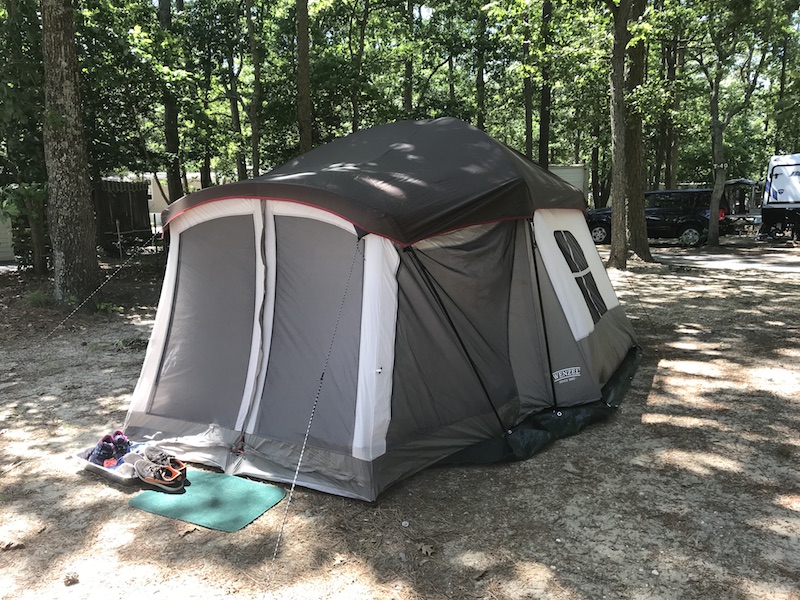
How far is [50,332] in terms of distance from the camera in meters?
7.65

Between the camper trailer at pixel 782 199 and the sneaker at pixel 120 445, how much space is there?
17.7m

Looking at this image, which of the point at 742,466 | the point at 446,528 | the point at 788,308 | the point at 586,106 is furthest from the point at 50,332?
the point at 586,106

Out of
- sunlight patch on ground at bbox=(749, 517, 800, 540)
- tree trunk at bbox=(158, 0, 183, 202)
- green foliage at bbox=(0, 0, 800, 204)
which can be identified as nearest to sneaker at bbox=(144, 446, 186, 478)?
sunlight patch on ground at bbox=(749, 517, 800, 540)

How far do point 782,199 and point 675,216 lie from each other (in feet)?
8.77

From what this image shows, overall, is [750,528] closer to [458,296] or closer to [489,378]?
[489,378]

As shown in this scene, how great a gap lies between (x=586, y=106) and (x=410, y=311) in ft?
45.6

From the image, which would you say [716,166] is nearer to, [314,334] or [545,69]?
[545,69]

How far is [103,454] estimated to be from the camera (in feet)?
13.0

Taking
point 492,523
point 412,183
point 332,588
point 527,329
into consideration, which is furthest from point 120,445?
point 527,329

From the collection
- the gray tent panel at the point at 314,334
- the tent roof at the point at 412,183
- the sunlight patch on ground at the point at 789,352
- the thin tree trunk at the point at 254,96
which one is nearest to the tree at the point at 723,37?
the sunlight patch on ground at the point at 789,352

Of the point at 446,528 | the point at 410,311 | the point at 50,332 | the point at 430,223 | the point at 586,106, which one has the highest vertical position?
the point at 586,106

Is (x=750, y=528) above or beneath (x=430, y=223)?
beneath

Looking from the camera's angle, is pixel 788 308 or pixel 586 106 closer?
pixel 788 308

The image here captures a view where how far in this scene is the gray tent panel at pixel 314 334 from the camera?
3.70 m
